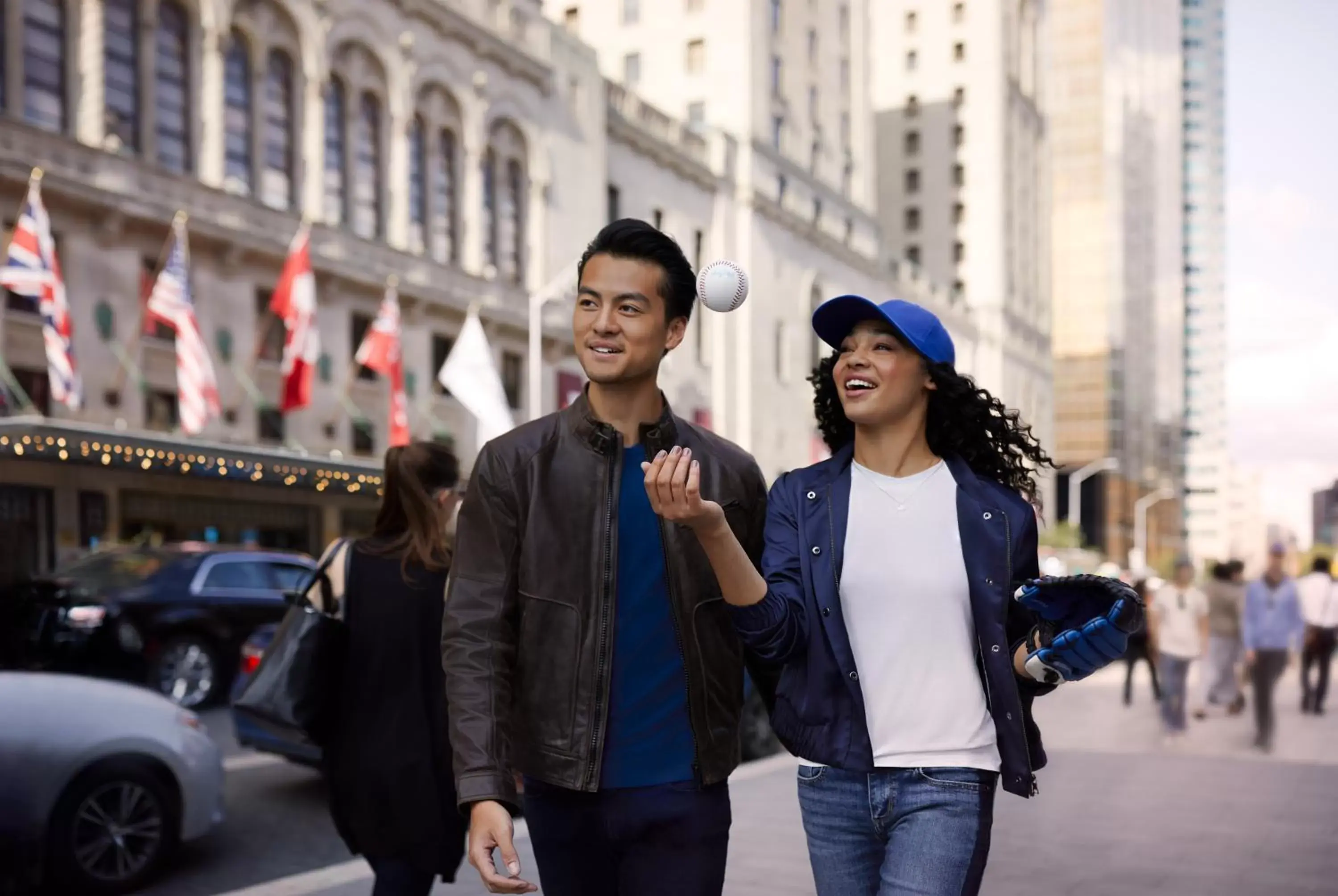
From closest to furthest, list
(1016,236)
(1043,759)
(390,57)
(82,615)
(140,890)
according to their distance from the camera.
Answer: (1043,759) → (140,890) → (82,615) → (390,57) → (1016,236)

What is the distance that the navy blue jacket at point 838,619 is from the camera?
10.2 feet

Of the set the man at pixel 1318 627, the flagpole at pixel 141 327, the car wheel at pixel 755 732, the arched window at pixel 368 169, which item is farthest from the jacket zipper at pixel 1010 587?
the arched window at pixel 368 169

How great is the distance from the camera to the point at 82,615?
1338 centimetres

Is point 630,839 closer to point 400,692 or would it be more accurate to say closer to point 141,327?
point 400,692

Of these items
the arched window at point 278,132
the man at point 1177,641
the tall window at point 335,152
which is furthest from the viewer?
the tall window at point 335,152

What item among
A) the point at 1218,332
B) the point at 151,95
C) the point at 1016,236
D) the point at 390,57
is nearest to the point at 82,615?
the point at 151,95

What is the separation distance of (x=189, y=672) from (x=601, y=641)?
13049 millimetres

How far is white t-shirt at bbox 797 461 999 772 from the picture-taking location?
3098 mm

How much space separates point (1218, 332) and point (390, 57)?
15770 cm

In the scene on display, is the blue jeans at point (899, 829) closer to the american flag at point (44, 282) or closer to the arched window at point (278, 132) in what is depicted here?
the american flag at point (44, 282)

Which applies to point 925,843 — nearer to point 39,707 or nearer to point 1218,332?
point 39,707

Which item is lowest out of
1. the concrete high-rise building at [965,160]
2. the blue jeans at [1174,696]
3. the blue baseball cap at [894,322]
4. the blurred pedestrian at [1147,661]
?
the blurred pedestrian at [1147,661]

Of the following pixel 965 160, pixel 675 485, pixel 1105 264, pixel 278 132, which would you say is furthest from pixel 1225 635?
pixel 1105 264

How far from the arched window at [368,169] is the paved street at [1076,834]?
21.2 meters
